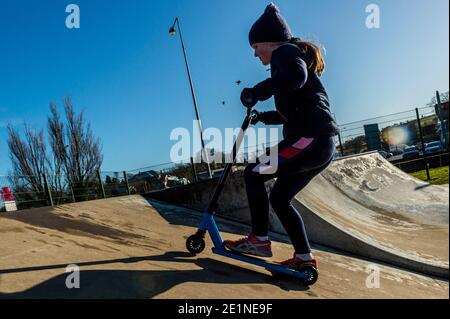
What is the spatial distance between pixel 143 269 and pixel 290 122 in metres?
1.50

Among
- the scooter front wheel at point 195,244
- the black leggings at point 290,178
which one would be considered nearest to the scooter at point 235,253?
the scooter front wheel at point 195,244

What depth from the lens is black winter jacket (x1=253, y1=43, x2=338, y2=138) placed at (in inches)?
104

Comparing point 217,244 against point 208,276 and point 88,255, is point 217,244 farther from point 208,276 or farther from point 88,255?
point 88,255

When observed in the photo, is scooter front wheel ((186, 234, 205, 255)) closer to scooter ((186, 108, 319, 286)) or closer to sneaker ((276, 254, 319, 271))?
scooter ((186, 108, 319, 286))

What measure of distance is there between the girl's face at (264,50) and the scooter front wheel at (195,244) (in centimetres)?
156

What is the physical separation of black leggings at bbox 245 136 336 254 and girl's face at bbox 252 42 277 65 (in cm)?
69

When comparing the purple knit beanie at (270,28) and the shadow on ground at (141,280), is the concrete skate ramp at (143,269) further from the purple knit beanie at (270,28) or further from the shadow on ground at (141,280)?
the purple knit beanie at (270,28)

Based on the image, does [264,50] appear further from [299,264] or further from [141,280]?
[141,280]

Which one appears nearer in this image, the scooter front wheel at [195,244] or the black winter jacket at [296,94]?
the black winter jacket at [296,94]

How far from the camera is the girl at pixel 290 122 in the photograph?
8.93 feet

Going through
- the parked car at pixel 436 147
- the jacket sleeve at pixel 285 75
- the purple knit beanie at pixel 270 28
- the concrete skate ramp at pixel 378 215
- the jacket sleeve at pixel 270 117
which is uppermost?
the purple knit beanie at pixel 270 28

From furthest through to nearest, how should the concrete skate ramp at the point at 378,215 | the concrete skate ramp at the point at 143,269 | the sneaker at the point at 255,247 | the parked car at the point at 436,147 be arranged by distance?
the sneaker at the point at 255,247, the concrete skate ramp at the point at 143,269, the concrete skate ramp at the point at 378,215, the parked car at the point at 436,147
